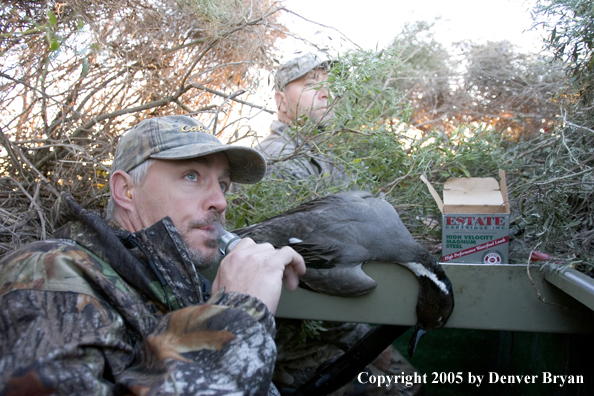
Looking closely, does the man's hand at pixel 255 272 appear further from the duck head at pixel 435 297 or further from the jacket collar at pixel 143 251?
the duck head at pixel 435 297

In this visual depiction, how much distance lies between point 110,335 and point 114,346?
3cm

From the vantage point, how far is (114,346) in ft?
3.90

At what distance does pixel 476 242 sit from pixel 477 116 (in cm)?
289

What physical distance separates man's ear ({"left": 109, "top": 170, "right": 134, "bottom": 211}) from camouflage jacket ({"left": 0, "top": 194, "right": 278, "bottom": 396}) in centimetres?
33

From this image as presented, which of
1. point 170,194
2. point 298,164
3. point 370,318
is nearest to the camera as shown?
point 170,194

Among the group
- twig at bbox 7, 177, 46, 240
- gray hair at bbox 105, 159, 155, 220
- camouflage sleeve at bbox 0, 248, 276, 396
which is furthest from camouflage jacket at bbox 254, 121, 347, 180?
camouflage sleeve at bbox 0, 248, 276, 396

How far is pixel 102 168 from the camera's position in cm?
291

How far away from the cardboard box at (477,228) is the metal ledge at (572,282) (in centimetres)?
25

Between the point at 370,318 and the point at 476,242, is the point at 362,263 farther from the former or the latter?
the point at 476,242

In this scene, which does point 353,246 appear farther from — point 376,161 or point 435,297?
point 376,161

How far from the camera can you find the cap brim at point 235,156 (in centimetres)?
167

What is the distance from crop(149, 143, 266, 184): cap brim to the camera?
167cm

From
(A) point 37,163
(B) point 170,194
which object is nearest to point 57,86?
(A) point 37,163

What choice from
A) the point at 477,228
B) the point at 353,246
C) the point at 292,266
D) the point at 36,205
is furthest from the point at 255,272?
the point at 36,205
